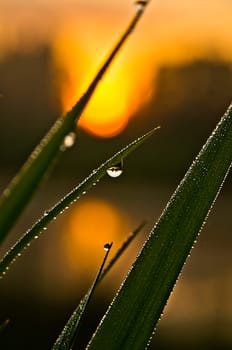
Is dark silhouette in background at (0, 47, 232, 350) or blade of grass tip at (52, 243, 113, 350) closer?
blade of grass tip at (52, 243, 113, 350)

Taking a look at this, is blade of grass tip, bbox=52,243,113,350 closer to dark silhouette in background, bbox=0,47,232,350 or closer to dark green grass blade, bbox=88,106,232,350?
dark green grass blade, bbox=88,106,232,350

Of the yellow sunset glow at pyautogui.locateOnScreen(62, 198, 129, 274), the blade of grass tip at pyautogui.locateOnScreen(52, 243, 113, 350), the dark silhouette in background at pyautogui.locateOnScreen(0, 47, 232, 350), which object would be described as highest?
the dark silhouette in background at pyautogui.locateOnScreen(0, 47, 232, 350)

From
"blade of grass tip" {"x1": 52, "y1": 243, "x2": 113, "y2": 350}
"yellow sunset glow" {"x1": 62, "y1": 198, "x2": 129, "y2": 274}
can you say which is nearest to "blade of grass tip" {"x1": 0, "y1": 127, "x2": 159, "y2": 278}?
"blade of grass tip" {"x1": 52, "y1": 243, "x2": 113, "y2": 350}

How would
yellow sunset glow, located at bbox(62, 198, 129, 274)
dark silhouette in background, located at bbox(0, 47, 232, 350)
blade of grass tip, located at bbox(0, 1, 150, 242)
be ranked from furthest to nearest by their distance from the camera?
dark silhouette in background, located at bbox(0, 47, 232, 350) → yellow sunset glow, located at bbox(62, 198, 129, 274) → blade of grass tip, located at bbox(0, 1, 150, 242)

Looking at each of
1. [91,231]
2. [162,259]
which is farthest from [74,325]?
[91,231]

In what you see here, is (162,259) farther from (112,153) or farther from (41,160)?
(112,153)

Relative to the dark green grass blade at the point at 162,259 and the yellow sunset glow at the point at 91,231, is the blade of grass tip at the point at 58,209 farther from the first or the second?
the yellow sunset glow at the point at 91,231

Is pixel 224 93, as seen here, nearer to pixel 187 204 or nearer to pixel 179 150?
pixel 179 150
